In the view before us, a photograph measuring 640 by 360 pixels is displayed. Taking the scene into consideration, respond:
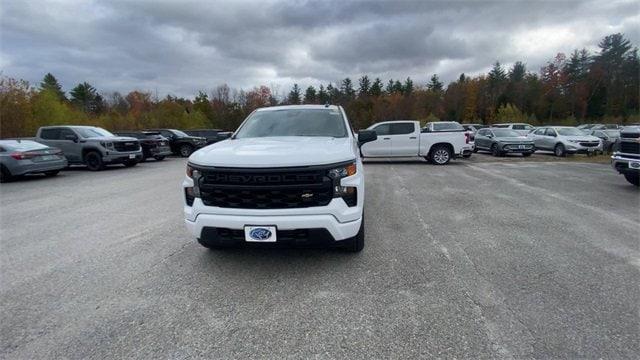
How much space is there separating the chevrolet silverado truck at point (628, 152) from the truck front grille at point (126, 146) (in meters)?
16.5

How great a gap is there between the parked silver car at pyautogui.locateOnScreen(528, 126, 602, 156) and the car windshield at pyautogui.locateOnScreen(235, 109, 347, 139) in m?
17.8

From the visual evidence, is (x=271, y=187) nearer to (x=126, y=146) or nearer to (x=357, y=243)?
(x=357, y=243)

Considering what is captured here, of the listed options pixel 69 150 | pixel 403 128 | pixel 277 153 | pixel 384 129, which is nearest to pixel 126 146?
pixel 69 150

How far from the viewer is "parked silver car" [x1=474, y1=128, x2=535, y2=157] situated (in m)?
18.6

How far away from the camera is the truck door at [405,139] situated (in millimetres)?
15812

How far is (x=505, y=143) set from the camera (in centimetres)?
1872

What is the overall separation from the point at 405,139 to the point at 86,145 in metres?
13.1

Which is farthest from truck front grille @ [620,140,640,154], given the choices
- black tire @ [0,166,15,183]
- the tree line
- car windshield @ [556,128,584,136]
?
the tree line

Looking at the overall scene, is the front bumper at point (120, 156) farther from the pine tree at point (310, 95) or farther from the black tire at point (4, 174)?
the pine tree at point (310, 95)

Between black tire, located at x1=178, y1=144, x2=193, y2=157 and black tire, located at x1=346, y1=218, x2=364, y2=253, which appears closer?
black tire, located at x1=346, y1=218, x2=364, y2=253

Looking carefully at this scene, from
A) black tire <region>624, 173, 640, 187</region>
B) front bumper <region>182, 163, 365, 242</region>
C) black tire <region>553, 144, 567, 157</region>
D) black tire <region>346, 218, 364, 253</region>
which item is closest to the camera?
front bumper <region>182, 163, 365, 242</region>

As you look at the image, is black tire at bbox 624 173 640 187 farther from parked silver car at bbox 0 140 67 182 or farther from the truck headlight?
parked silver car at bbox 0 140 67 182

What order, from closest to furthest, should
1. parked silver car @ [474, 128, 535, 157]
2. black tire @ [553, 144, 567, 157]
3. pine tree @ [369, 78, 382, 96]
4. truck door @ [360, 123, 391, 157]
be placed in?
truck door @ [360, 123, 391, 157]
parked silver car @ [474, 128, 535, 157]
black tire @ [553, 144, 567, 157]
pine tree @ [369, 78, 382, 96]

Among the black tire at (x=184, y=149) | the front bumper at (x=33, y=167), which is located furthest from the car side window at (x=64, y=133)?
the black tire at (x=184, y=149)
